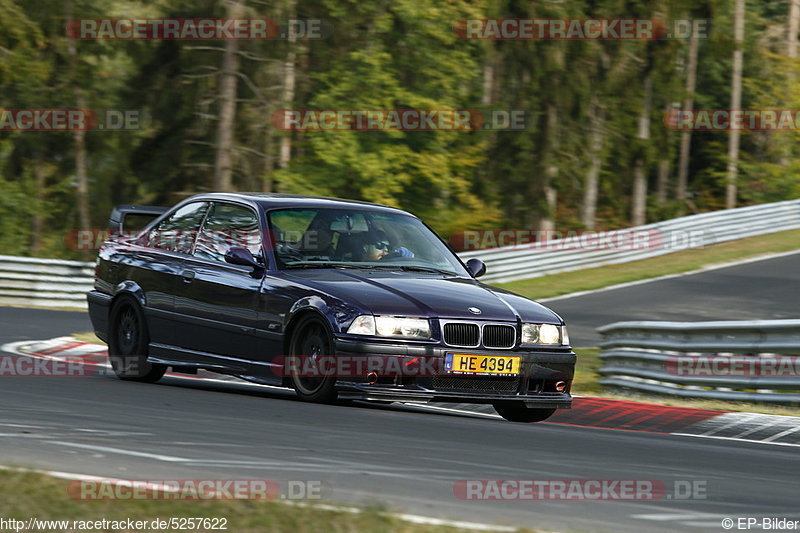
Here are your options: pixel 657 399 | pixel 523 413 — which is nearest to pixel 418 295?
pixel 523 413

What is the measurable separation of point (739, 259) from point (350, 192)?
1438 cm

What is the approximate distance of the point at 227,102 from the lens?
33.3 meters

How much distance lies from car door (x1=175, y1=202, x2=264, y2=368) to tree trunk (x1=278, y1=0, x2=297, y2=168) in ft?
85.2

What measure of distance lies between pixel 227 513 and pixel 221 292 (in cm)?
532

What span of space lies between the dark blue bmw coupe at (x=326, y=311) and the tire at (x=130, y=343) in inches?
0.5

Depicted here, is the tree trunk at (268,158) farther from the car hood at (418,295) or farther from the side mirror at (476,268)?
the car hood at (418,295)

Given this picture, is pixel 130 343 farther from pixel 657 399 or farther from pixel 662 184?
pixel 662 184

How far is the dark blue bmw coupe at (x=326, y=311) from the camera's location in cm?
896

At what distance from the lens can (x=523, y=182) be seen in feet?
129

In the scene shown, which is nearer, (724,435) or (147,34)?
(724,435)

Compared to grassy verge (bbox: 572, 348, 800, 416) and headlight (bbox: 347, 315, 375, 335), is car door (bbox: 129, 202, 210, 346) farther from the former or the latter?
grassy verge (bbox: 572, 348, 800, 416)

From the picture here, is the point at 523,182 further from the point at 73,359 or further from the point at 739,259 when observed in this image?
the point at 73,359

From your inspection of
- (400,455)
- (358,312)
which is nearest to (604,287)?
(358,312)

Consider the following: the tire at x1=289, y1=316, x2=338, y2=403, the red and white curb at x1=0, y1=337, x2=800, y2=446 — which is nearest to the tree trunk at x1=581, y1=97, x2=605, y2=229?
the red and white curb at x1=0, y1=337, x2=800, y2=446
